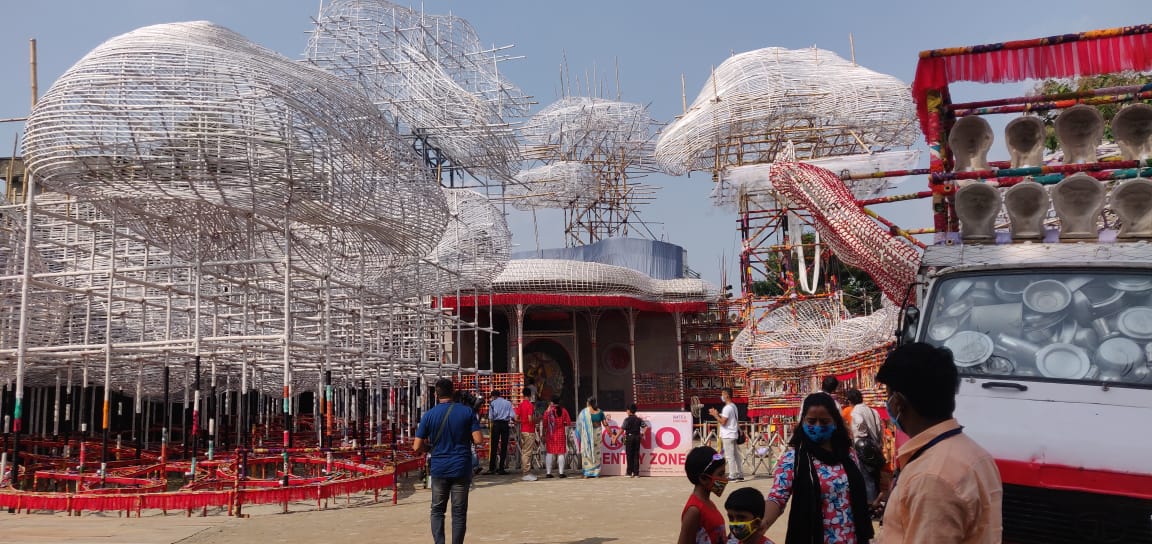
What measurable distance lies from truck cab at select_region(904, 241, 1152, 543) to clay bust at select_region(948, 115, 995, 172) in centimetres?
119

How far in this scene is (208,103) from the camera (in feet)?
42.9

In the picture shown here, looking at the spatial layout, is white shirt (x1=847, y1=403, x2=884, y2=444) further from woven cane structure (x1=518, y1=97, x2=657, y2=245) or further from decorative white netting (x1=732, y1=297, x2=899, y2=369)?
woven cane structure (x1=518, y1=97, x2=657, y2=245)

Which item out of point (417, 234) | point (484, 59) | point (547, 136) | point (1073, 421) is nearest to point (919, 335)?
point (1073, 421)

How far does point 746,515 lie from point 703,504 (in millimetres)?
251

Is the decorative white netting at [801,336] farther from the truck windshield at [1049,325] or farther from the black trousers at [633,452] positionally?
the truck windshield at [1049,325]

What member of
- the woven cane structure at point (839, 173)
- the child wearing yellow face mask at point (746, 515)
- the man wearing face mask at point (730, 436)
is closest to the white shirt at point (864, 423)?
the man wearing face mask at point (730, 436)

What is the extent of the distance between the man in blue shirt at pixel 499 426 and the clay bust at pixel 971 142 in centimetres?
1225

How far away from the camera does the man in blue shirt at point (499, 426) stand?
1884 cm

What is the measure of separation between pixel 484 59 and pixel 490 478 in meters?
20.6

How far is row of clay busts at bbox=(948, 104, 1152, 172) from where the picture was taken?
777 centimetres

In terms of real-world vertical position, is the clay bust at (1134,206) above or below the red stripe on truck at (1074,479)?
above

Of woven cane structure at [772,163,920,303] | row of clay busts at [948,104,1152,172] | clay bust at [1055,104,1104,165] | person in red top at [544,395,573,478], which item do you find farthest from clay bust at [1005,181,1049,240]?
person in red top at [544,395,573,478]

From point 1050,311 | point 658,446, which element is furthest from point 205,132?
point 1050,311

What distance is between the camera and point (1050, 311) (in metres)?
6.31
